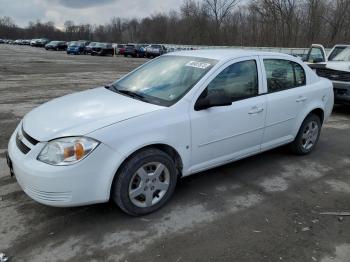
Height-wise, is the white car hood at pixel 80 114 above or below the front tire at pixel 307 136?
above

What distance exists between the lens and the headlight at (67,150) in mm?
3164

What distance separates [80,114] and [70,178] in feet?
2.48

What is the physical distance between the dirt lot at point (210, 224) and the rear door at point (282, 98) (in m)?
0.52

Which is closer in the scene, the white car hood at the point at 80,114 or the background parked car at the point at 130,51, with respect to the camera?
the white car hood at the point at 80,114

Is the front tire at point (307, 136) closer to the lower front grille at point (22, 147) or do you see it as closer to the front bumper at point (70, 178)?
the front bumper at point (70, 178)

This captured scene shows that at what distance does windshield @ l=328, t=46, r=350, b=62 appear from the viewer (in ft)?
32.5

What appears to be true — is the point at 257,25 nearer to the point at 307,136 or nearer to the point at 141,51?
the point at 141,51

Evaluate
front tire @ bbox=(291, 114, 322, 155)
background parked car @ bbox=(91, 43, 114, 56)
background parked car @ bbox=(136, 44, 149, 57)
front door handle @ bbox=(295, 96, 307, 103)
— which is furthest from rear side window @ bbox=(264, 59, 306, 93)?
background parked car @ bbox=(91, 43, 114, 56)

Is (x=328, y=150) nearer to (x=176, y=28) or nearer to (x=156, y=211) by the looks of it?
(x=156, y=211)

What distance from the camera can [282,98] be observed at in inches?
189

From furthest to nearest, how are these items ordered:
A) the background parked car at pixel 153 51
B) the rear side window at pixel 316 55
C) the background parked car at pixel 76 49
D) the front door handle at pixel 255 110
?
the background parked car at pixel 76 49, the background parked car at pixel 153 51, the rear side window at pixel 316 55, the front door handle at pixel 255 110

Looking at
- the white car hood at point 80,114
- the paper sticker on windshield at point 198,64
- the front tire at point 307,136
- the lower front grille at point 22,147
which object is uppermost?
the paper sticker on windshield at point 198,64

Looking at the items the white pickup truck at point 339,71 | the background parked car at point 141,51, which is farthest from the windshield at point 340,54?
the background parked car at point 141,51

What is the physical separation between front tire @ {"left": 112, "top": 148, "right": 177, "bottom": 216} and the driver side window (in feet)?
3.33
